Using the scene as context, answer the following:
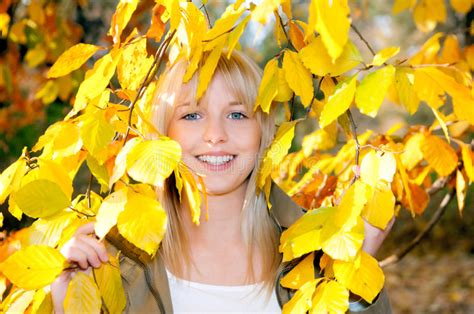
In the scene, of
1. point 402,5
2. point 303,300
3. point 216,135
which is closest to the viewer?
point 303,300

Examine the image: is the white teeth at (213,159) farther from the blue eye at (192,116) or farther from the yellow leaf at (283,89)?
the yellow leaf at (283,89)

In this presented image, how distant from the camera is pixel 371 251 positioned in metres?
1.14

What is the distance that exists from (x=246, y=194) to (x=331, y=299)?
18.8 inches

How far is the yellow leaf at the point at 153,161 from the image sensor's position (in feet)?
2.59

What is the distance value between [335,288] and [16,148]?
4.12 meters

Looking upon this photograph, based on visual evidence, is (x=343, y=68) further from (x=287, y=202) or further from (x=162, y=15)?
(x=287, y=202)

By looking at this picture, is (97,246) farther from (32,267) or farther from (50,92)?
(50,92)

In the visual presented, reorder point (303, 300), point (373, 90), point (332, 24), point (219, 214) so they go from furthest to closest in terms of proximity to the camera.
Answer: point (219, 214)
point (303, 300)
point (373, 90)
point (332, 24)

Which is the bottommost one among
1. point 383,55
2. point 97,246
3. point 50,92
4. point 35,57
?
point 50,92

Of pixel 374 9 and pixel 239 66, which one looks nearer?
pixel 239 66

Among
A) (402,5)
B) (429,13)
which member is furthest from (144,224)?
(429,13)

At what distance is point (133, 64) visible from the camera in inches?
46.6

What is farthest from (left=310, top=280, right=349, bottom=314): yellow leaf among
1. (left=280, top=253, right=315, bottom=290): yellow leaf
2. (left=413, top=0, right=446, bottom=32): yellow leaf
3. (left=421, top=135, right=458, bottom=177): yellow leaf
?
(left=413, top=0, right=446, bottom=32): yellow leaf

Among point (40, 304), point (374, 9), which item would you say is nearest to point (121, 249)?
point (40, 304)
